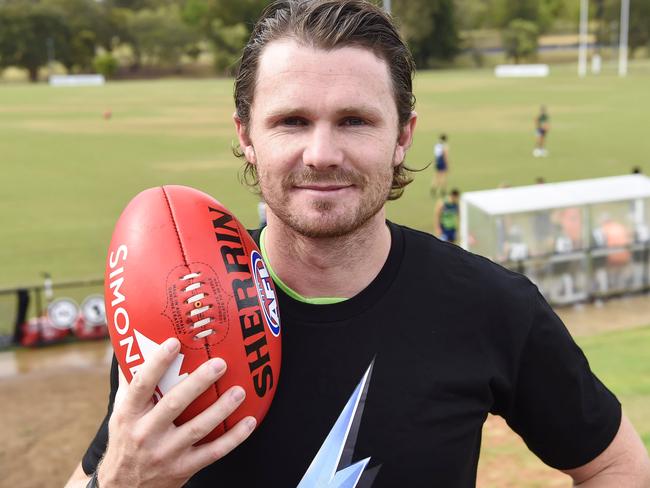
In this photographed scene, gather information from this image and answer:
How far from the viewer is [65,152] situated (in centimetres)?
3109

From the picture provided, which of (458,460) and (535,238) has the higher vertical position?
(458,460)

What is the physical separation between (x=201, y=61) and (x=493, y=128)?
8344cm

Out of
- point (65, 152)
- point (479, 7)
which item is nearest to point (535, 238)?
point (65, 152)

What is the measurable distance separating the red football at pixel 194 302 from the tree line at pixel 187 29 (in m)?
87.6

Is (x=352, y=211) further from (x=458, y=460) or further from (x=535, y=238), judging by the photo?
(x=535, y=238)

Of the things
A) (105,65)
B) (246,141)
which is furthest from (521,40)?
(246,141)

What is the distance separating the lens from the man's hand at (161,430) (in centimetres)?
188

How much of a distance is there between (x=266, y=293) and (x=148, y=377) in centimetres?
51

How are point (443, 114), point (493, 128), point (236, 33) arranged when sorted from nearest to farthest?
point (493, 128) → point (443, 114) → point (236, 33)

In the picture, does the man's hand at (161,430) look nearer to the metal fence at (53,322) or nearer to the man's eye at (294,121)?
the man's eye at (294,121)

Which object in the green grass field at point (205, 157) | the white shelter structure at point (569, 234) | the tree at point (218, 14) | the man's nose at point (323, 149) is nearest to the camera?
the man's nose at point (323, 149)

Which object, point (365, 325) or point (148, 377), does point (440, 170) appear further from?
point (148, 377)

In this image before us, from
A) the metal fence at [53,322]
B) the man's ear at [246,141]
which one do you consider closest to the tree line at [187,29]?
the metal fence at [53,322]

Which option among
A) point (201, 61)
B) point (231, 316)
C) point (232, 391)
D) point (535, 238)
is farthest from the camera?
point (201, 61)
